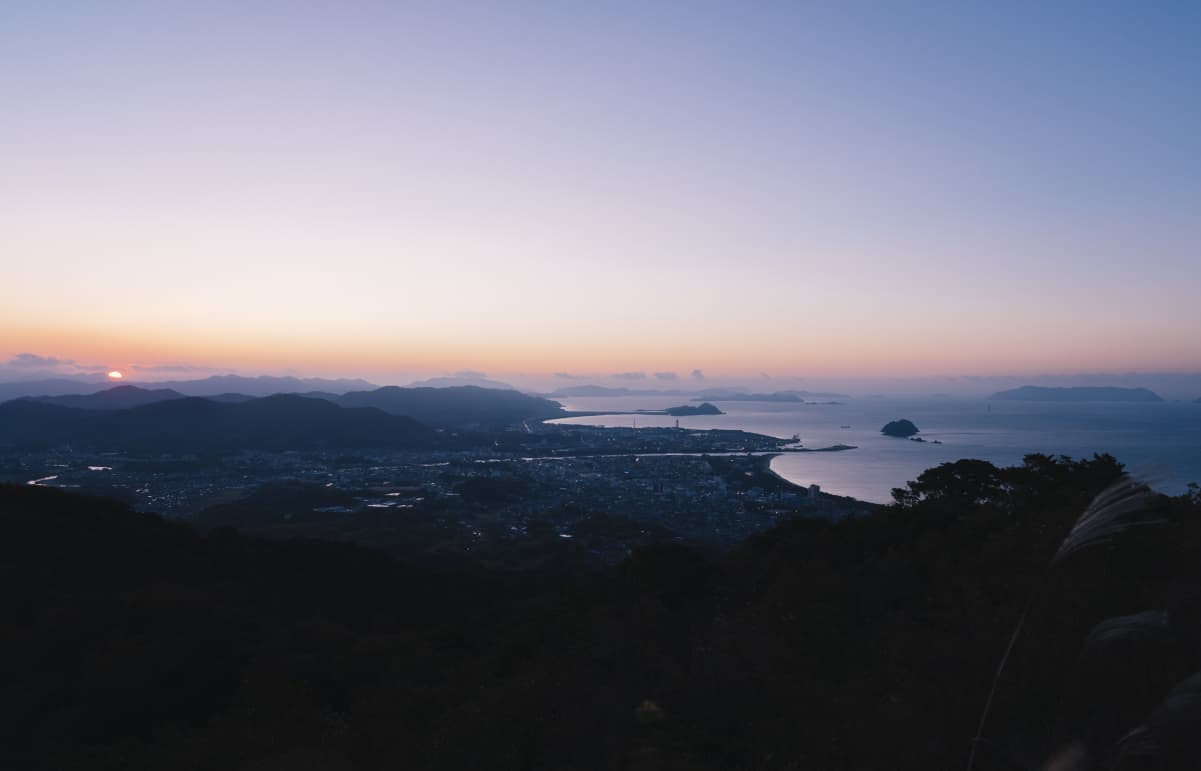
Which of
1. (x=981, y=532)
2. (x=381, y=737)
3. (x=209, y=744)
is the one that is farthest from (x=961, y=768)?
(x=981, y=532)

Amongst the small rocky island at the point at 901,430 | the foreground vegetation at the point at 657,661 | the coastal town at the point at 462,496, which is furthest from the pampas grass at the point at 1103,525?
the small rocky island at the point at 901,430

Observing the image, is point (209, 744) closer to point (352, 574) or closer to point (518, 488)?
point (352, 574)

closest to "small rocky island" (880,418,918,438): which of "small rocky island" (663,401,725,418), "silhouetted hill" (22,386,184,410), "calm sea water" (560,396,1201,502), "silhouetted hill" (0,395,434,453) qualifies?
"calm sea water" (560,396,1201,502)

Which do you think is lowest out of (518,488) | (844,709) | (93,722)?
(518,488)

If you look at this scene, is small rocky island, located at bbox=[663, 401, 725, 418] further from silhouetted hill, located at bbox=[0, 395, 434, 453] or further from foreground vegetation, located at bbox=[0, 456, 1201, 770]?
foreground vegetation, located at bbox=[0, 456, 1201, 770]

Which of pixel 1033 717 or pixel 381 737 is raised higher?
pixel 1033 717

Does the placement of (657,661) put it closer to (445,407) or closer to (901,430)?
(901,430)
